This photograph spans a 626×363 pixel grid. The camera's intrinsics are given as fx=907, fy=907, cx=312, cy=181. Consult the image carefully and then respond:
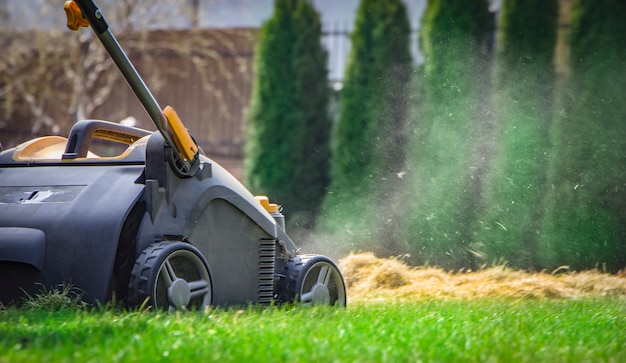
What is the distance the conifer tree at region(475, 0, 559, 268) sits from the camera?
25.1ft

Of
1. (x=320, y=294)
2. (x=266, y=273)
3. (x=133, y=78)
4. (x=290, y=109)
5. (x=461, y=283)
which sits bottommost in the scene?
(x=461, y=283)

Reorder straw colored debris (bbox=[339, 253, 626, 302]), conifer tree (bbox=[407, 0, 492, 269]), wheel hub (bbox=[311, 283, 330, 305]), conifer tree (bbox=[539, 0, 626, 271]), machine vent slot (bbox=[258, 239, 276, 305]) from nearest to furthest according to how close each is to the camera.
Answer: machine vent slot (bbox=[258, 239, 276, 305]) → wheel hub (bbox=[311, 283, 330, 305]) → straw colored debris (bbox=[339, 253, 626, 302]) → conifer tree (bbox=[539, 0, 626, 271]) → conifer tree (bbox=[407, 0, 492, 269])

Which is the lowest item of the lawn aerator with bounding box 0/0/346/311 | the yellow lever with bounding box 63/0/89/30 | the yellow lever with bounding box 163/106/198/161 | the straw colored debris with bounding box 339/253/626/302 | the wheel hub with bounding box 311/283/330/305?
the straw colored debris with bounding box 339/253/626/302

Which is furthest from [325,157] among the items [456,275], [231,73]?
[231,73]

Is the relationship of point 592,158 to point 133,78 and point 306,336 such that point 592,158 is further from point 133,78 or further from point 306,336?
point 306,336

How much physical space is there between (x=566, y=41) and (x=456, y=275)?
108 inches

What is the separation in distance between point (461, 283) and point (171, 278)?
3.28 m

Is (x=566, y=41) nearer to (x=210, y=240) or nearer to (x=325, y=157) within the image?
(x=325, y=157)

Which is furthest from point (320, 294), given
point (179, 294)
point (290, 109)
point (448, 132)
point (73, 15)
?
point (290, 109)

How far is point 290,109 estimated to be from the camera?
1032 centimetres

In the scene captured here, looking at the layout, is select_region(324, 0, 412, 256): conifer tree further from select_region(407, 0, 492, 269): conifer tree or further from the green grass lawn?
the green grass lawn

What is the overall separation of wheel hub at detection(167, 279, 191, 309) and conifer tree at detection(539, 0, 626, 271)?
433cm

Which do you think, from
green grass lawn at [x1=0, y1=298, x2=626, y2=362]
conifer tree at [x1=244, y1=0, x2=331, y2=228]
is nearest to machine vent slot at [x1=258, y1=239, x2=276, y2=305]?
green grass lawn at [x1=0, y1=298, x2=626, y2=362]

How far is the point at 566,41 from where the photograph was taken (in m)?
8.50
